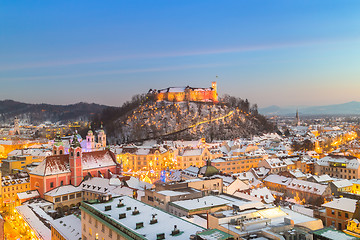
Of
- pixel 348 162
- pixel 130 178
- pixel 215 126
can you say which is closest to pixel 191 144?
pixel 215 126

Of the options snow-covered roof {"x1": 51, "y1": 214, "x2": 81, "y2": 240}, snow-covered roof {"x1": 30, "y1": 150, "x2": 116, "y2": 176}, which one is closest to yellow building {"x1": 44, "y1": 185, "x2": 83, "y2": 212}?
snow-covered roof {"x1": 30, "y1": 150, "x2": 116, "y2": 176}

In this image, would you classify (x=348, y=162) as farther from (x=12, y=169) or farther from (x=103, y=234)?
(x=12, y=169)

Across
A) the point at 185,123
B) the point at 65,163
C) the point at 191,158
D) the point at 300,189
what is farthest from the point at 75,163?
the point at 185,123

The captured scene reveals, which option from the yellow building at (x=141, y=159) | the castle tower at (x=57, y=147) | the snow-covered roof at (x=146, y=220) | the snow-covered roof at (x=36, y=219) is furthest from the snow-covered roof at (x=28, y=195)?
the yellow building at (x=141, y=159)

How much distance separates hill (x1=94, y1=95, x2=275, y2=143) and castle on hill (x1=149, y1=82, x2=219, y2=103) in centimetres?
449

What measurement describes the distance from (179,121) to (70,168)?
9586cm

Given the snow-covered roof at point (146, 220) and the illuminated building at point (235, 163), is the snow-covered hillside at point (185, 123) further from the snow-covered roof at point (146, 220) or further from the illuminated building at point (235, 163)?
the snow-covered roof at point (146, 220)

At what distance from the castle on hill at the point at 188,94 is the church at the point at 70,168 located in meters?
105

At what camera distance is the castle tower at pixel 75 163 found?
54.4 metres

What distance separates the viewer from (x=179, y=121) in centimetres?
14875

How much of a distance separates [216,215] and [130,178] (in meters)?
33.0

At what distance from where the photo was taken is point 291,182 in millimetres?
57000

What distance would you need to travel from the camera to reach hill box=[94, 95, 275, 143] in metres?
142

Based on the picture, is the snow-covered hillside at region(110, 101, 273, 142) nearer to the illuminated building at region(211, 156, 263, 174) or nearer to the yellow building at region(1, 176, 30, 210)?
the illuminated building at region(211, 156, 263, 174)
